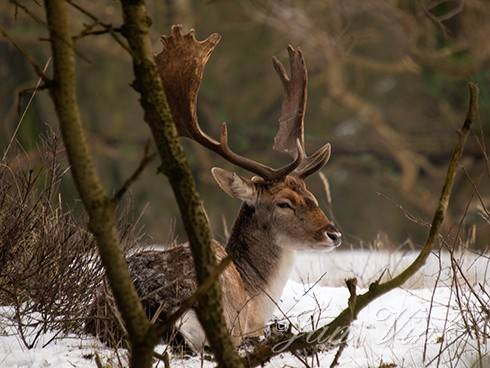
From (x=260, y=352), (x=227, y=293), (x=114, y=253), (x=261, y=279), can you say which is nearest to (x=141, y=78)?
(x=114, y=253)

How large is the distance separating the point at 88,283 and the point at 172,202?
15397 millimetres

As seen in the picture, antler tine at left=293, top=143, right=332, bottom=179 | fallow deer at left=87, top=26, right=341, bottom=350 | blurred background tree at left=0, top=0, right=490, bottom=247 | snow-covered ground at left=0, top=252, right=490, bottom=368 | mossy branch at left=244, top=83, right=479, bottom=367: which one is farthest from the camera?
blurred background tree at left=0, top=0, right=490, bottom=247

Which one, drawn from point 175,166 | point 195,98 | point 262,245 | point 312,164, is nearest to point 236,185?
point 262,245

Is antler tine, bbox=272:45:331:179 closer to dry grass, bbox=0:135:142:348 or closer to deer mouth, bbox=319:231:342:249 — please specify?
deer mouth, bbox=319:231:342:249

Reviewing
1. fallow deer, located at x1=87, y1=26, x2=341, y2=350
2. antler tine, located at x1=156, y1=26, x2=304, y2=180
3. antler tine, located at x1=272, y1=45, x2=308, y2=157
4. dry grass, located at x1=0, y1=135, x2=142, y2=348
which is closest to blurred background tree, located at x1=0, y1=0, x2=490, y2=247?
antler tine, located at x1=272, y1=45, x2=308, y2=157

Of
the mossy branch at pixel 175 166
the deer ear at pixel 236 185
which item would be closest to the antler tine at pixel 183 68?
the deer ear at pixel 236 185

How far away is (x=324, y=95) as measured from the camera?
2089 cm

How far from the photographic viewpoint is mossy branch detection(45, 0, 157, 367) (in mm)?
2543

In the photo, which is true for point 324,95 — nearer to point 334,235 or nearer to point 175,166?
point 334,235

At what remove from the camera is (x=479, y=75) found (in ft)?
46.1

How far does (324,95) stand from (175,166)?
1849cm

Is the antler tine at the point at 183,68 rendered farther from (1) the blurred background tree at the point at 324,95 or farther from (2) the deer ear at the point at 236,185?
(1) the blurred background tree at the point at 324,95

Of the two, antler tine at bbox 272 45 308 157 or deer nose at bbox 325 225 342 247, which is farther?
antler tine at bbox 272 45 308 157

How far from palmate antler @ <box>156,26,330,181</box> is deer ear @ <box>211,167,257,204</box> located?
85mm
